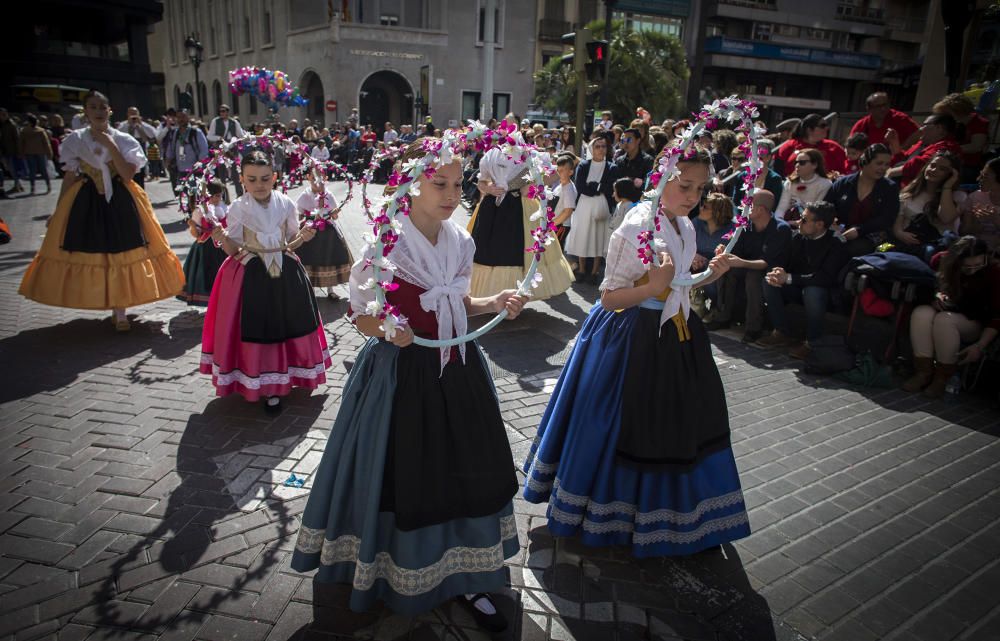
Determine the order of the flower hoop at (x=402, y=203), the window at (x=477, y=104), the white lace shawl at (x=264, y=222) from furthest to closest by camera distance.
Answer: the window at (x=477, y=104), the white lace shawl at (x=264, y=222), the flower hoop at (x=402, y=203)

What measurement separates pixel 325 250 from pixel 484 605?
605 cm

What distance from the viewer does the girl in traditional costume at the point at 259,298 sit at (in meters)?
4.79

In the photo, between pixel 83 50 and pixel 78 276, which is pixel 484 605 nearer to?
pixel 78 276

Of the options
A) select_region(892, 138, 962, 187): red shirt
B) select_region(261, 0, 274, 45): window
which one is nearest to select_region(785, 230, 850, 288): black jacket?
select_region(892, 138, 962, 187): red shirt

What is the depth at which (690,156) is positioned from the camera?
300cm

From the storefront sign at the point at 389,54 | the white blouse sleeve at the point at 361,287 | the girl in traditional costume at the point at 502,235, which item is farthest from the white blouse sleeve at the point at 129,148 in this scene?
the storefront sign at the point at 389,54

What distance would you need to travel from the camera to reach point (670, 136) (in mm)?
10688

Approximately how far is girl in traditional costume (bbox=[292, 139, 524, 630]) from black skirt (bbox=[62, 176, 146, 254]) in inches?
206

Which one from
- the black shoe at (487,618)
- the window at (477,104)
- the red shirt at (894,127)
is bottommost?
the black shoe at (487,618)

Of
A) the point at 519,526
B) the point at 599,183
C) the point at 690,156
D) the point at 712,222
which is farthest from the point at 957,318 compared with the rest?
the point at 599,183

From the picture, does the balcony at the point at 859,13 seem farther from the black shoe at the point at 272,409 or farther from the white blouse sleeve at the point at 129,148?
the black shoe at the point at 272,409

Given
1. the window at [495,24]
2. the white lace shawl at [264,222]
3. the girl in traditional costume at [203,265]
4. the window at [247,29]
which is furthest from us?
the window at [247,29]

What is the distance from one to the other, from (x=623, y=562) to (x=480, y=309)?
65.5 inches

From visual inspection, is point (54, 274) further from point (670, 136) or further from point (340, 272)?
point (670, 136)
